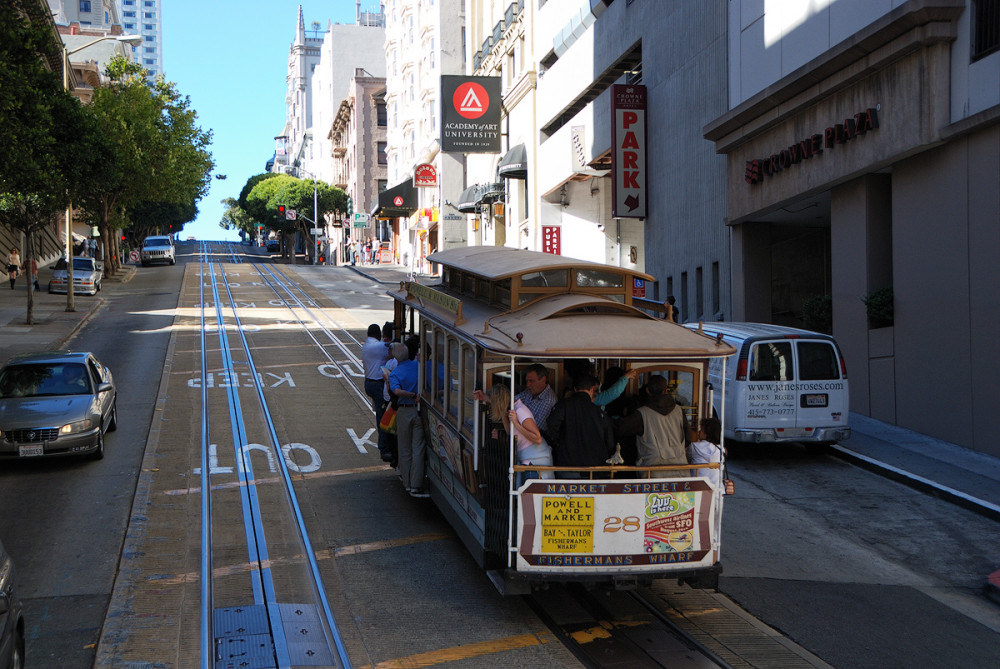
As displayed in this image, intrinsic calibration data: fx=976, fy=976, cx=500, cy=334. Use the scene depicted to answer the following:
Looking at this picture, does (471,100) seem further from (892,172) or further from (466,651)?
(466,651)

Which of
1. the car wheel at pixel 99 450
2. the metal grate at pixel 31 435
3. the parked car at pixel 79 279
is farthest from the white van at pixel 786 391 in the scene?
the parked car at pixel 79 279

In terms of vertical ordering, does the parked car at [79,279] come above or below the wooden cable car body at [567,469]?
above

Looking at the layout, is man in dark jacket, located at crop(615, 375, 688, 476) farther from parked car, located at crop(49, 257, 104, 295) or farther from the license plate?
parked car, located at crop(49, 257, 104, 295)

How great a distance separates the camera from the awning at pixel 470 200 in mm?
51469

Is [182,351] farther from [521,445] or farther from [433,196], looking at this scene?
[433,196]

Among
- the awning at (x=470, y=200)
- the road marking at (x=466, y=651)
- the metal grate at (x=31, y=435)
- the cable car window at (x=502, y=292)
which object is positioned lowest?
the road marking at (x=466, y=651)

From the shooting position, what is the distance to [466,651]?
728 centimetres

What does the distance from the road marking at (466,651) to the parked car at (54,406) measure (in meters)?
7.99

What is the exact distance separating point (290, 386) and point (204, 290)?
82.3ft

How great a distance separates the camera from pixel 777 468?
13883 millimetres

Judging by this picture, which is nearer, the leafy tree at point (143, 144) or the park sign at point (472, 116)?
the park sign at point (472, 116)

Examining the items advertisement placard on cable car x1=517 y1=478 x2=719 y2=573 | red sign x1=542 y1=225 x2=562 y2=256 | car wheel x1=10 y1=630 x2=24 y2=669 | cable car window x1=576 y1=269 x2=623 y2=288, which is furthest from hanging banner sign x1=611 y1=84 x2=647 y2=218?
car wheel x1=10 y1=630 x2=24 y2=669

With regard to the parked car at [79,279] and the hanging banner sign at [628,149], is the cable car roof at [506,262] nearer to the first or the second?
the hanging banner sign at [628,149]

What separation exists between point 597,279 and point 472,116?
32.7 metres
